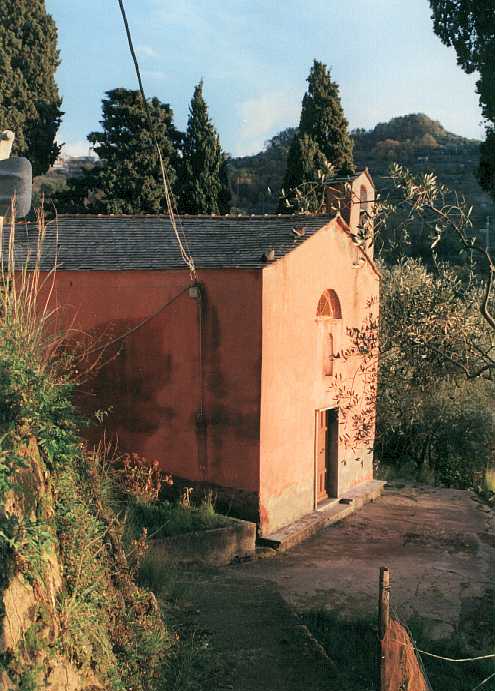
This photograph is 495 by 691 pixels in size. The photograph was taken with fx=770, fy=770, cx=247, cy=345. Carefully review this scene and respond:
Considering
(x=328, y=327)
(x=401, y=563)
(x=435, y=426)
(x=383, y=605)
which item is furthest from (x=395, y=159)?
(x=383, y=605)

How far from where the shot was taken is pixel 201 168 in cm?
2575

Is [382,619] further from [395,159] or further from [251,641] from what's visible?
[395,159]

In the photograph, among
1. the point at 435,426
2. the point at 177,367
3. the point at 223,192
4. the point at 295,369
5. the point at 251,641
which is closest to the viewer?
the point at 251,641

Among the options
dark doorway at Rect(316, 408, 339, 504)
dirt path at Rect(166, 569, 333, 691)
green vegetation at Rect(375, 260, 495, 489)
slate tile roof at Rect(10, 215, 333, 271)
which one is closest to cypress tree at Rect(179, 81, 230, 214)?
green vegetation at Rect(375, 260, 495, 489)

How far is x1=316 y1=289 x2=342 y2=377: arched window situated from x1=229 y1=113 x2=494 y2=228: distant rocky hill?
20.4 meters

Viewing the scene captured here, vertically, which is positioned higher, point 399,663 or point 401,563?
point 399,663

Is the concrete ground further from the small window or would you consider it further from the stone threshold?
the small window

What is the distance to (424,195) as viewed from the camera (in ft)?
21.3

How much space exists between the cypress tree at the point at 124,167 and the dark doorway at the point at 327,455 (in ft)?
41.4

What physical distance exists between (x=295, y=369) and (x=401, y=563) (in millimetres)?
3524

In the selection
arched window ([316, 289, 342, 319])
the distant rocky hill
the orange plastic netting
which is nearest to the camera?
the orange plastic netting

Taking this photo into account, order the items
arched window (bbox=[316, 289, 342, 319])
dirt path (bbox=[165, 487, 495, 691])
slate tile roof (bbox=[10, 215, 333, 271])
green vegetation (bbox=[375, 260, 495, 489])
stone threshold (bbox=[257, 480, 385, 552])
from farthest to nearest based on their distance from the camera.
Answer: green vegetation (bbox=[375, 260, 495, 489]) → arched window (bbox=[316, 289, 342, 319]) → slate tile roof (bbox=[10, 215, 333, 271]) → stone threshold (bbox=[257, 480, 385, 552]) → dirt path (bbox=[165, 487, 495, 691])

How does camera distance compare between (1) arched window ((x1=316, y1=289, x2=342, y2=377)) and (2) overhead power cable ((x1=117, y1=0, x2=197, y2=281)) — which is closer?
(2) overhead power cable ((x1=117, y1=0, x2=197, y2=281))

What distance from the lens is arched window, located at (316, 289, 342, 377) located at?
46.7ft
